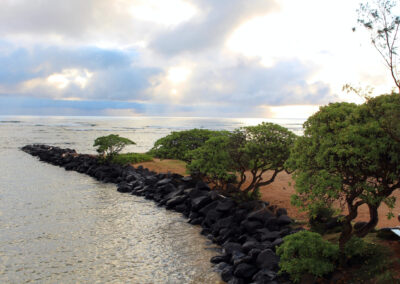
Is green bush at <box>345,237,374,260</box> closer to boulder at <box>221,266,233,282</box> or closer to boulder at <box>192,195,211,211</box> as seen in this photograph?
boulder at <box>221,266,233,282</box>

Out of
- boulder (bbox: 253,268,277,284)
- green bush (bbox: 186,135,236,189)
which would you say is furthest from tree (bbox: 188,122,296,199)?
boulder (bbox: 253,268,277,284)

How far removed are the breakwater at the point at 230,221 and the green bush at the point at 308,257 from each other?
0.81 meters

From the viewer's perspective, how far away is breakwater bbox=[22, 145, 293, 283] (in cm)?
1083

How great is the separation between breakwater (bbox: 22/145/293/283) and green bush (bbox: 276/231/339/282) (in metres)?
0.81

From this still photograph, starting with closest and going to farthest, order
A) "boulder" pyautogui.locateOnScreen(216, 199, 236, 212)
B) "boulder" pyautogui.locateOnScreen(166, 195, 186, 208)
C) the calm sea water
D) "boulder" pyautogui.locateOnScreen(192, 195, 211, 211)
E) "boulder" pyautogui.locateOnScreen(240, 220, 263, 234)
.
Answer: the calm sea water
"boulder" pyautogui.locateOnScreen(240, 220, 263, 234)
"boulder" pyautogui.locateOnScreen(216, 199, 236, 212)
"boulder" pyautogui.locateOnScreen(192, 195, 211, 211)
"boulder" pyautogui.locateOnScreen(166, 195, 186, 208)

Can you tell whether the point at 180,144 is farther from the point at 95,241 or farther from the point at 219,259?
the point at 219,259

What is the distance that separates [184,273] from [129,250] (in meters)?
3.06

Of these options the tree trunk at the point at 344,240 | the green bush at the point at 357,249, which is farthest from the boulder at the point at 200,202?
the green bush at the point at 357,249

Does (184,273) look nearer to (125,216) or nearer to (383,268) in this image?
(383,268)

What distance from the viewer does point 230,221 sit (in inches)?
604

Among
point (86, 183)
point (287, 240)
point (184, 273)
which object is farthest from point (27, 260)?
point (86, 183)

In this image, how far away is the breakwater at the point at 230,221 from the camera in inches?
426

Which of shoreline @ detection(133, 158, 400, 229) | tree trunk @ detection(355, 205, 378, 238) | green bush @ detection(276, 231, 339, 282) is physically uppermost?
tree trunk @ detection(355, 205, 378, 238)

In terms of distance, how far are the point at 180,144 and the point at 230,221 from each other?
8961mm
